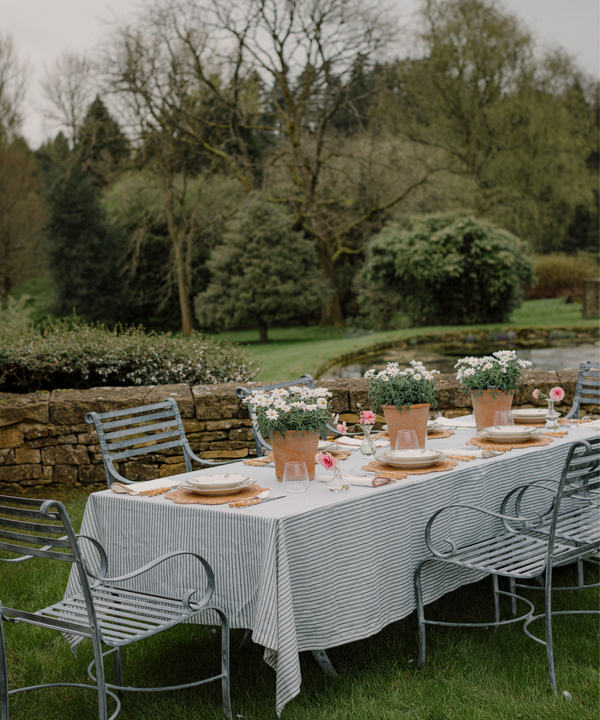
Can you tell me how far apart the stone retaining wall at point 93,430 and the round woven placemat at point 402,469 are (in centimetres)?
213

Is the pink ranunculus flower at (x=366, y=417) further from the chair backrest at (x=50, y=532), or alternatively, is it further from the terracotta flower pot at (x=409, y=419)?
the chair backrest at (x=50, y=532)

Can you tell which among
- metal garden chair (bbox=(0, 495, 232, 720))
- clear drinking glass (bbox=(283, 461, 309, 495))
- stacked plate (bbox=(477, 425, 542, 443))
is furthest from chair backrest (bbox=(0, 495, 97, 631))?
stacked plate (bbox=(477, 425, 542, 443))

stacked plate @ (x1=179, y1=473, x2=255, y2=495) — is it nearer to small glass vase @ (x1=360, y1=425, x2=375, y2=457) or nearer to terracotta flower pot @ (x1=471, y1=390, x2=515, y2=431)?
small glass vase @ (x1=360, y1=425, x2=375, y2=457)

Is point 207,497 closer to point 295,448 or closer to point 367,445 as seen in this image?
point 295,448

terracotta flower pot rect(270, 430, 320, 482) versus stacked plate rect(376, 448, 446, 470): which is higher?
terracotta flower pot rect(270, 430, 320, 482)

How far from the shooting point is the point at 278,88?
19953mm

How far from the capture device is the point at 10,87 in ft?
74.9

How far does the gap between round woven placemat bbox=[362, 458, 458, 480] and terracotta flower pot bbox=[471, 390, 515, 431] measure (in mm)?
704

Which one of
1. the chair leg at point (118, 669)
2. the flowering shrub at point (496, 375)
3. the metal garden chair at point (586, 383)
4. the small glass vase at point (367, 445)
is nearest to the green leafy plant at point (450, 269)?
the metal garden chair at point (586, 383)

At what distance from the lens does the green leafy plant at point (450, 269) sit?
56.1 ft

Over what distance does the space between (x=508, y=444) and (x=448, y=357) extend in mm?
9366

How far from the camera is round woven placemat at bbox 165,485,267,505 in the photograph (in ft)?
8.66

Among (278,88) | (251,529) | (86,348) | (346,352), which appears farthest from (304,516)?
(278,88)

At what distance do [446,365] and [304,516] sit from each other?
940 cm
